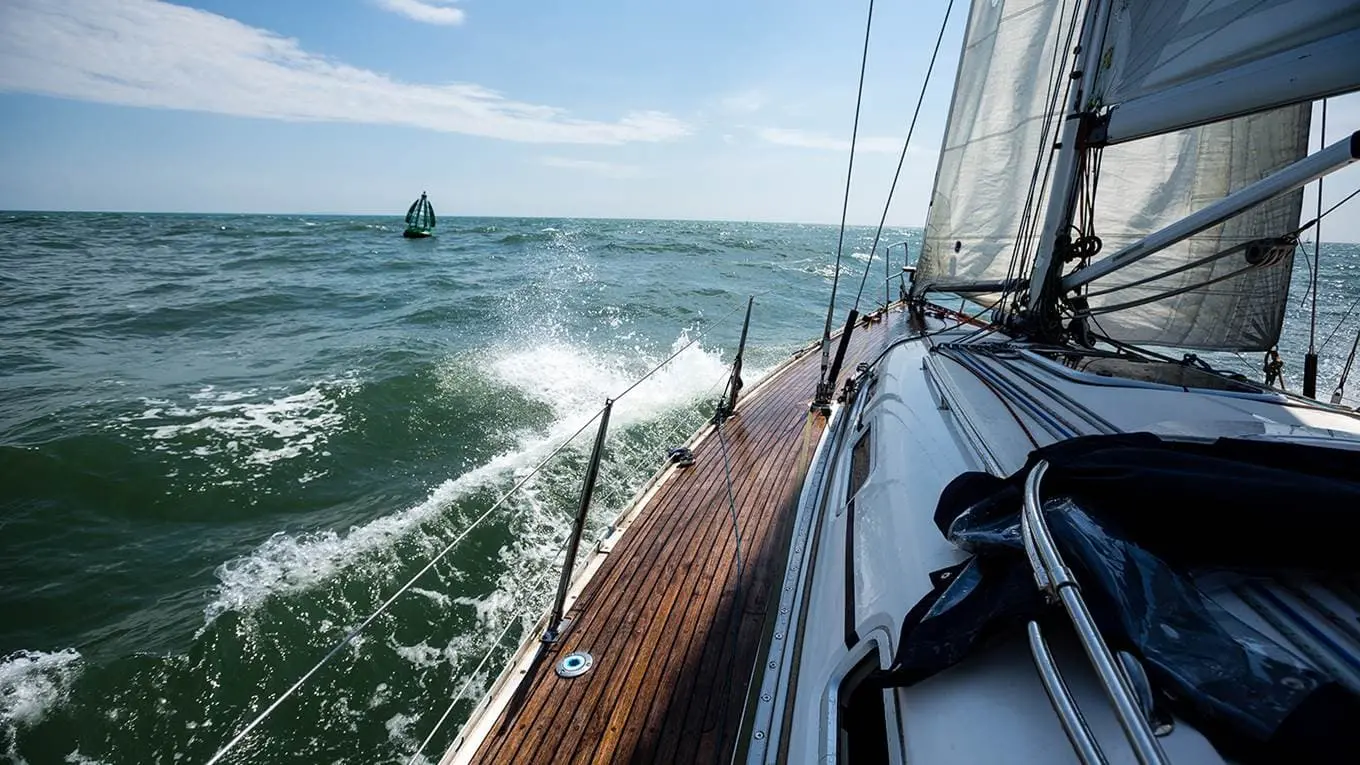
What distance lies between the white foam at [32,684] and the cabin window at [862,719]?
15.0 feet

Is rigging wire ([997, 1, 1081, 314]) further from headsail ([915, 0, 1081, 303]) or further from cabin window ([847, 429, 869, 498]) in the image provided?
cabin window ([847, 429, 869, 498])

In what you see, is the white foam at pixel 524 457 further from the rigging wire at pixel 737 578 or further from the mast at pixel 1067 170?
the mast at pixel 1067 170

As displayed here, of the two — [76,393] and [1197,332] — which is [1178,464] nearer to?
[1197,332]

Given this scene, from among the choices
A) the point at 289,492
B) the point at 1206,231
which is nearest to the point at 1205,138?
the point at 1206,231

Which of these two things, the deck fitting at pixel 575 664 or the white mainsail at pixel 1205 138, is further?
the deck fitting at pixel 575 664

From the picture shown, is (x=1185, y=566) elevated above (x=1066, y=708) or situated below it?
above

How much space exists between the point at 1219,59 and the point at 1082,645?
8.03ft

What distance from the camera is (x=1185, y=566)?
1078mm

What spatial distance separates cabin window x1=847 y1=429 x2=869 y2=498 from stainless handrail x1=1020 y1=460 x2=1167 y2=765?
42.1 inches

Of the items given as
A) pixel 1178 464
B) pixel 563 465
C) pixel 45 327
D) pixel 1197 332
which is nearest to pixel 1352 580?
pixel 1178 464

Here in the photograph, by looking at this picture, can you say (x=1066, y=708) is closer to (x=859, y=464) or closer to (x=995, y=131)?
(x=859, y=464)

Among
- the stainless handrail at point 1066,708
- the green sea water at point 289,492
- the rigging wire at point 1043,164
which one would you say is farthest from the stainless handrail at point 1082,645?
the rigging wire at point 1043,164

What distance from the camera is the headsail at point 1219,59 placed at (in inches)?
71.6

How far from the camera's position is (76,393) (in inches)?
314
